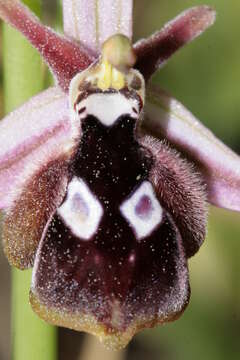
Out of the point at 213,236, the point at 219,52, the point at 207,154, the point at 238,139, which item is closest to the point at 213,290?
the point at 213,236

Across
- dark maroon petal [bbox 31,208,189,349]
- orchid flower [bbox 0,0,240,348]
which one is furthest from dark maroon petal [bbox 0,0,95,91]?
dark maroon petal [bbox 31,208,189,349]

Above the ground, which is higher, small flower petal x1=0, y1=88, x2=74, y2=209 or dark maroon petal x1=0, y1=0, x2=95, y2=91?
dark maroon petal x1=0, y1=0, x2=95, y2=91

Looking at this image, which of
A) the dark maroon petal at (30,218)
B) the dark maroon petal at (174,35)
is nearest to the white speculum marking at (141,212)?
the dark maroon petal at (30,218)

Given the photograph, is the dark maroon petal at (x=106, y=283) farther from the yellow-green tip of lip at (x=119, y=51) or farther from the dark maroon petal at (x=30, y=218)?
the yellow-green tip of lip at (x=119, y=51)

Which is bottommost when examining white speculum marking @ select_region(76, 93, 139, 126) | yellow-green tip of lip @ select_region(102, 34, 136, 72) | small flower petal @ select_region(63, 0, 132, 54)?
white speculum marking @ select_region(76, 93, 139, 126)

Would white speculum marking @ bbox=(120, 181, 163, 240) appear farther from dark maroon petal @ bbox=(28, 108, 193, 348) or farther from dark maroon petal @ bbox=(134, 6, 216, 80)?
dark maroon petal @ bbox=(134, 6, 216, 80)

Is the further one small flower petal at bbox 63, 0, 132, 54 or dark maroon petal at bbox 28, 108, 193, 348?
small flower petal at bbox 63, 0, 132, 54
